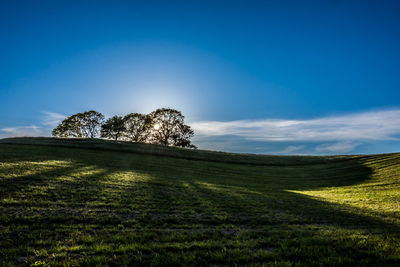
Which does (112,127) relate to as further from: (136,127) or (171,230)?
(171,230)

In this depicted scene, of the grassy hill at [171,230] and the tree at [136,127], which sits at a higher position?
the tree at [136,127]

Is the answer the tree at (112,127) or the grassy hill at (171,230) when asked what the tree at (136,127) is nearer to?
the tree at (112,127)

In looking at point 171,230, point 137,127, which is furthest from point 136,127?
point 171,230

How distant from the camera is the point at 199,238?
300 inches

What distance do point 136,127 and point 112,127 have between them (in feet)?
32.7

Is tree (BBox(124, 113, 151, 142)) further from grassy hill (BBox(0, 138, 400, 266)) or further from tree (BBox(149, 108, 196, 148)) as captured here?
grassy hill (BBox(0, 138, 400, 266))

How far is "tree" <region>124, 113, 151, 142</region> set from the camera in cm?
8449

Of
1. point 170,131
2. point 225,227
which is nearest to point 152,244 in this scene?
point 225,227

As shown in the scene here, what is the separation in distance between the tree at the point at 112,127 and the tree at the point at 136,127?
203cm

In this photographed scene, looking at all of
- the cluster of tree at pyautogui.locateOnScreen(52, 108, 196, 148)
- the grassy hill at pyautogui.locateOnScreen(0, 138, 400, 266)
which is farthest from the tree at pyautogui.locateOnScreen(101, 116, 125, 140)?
the grassy hill at pyautogui.locateOnScreen(0, 138, 400, 266)

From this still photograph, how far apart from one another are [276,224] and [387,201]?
1419 centimetres

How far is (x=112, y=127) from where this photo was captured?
8512 centimetres

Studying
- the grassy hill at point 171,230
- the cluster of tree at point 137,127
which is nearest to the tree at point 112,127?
the cluster of tree at point 137,127

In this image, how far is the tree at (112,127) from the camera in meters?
84.9
